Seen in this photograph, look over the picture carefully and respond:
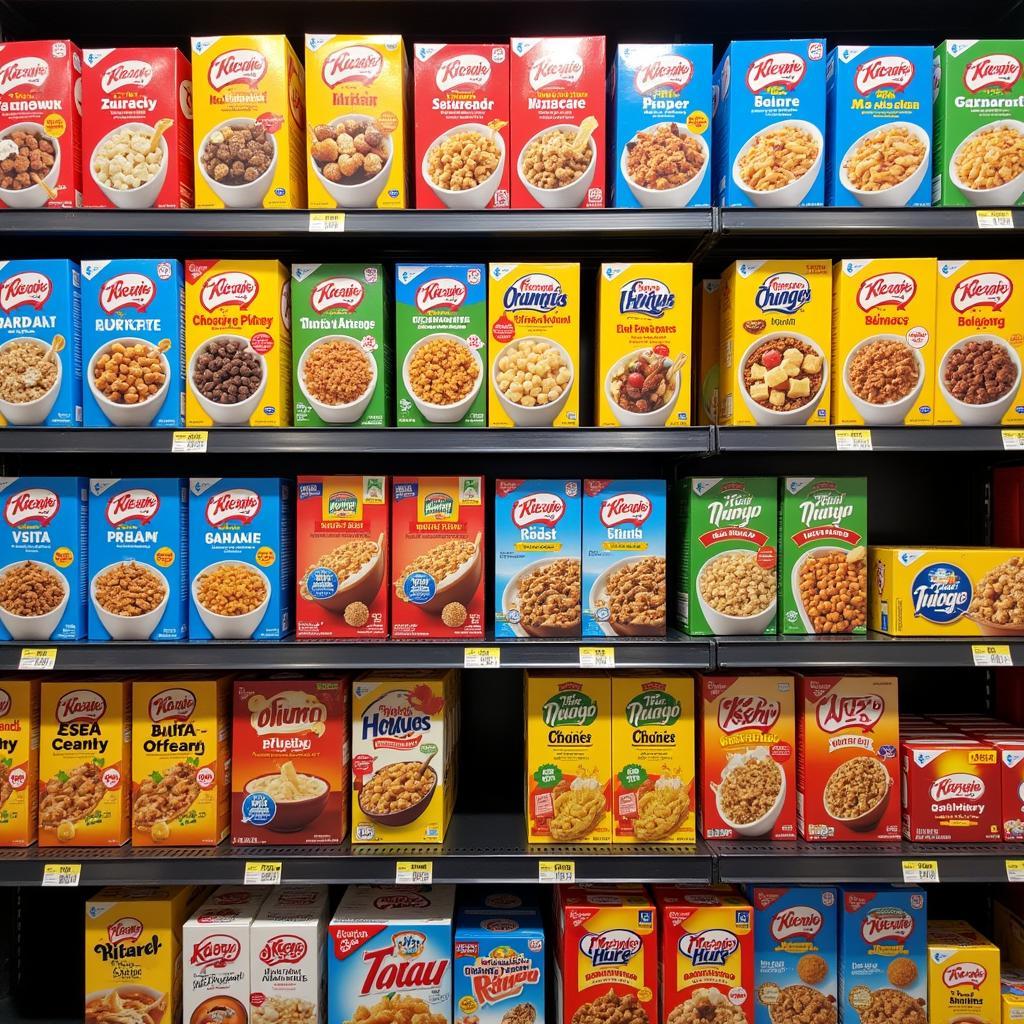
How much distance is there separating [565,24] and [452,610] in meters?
1.78

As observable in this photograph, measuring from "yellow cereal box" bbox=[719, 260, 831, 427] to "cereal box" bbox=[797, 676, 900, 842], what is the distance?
0.72 meters

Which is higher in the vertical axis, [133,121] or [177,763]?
[133,121]

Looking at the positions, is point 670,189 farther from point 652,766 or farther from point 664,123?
point 652,766

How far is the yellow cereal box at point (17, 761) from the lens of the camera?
182cm

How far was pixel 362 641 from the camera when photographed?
Answer: 1.80 m

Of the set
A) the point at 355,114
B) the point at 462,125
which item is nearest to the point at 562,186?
the point at 462,125

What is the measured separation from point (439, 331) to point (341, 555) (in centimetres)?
64

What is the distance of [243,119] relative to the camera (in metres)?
1.81

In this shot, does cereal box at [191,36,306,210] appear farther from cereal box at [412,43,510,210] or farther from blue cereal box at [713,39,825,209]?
blue cereal box at [713,39,825,209]

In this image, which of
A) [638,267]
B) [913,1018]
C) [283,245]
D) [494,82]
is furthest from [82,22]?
[913,1018]

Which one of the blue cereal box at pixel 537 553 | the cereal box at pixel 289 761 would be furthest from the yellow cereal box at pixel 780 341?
the cereal box at pixel 289 761

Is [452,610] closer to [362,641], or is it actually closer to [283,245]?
[362,641]

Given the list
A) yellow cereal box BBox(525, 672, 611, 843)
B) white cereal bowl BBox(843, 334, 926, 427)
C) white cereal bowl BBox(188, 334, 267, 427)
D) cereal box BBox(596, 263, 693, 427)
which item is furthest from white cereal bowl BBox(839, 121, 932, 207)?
white cereal bowl BBox(188, 334, 267, 427)

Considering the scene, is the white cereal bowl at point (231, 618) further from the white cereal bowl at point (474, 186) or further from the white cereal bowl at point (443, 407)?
the white cereal bowl at point (474, 186)
